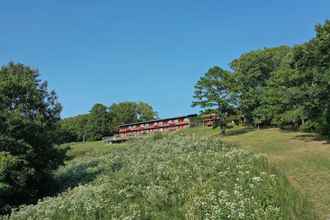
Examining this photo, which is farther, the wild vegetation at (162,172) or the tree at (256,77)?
the tree at (256,77)

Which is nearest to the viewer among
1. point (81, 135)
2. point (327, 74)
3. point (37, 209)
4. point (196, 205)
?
point (196, 205)

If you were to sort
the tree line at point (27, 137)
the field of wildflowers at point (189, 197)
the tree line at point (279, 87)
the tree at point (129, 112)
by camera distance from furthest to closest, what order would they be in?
the tree at point (129, 112) < the tree line at point (279, 87) < the tree line at point (27, 137) < the field of wildflowers at point (189, 197)

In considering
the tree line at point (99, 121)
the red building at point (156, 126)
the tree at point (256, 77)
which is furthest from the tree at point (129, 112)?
the tree at point (256, 77)

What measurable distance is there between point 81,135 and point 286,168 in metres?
86.0

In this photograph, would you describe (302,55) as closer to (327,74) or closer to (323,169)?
(327,74)

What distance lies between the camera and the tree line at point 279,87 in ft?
82.4

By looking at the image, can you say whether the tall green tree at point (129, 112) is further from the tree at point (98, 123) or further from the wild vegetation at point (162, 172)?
the wild vegetation at point (162, 172)

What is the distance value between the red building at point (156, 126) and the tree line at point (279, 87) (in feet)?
111

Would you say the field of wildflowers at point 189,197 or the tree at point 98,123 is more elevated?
the tree at point 98,123

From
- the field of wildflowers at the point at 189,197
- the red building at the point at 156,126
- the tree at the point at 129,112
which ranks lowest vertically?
the field of wildflowers at the point at 189,197

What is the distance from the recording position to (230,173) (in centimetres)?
1387

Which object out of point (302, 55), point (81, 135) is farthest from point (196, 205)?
point (81, 135)

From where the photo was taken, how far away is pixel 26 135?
1733 cm

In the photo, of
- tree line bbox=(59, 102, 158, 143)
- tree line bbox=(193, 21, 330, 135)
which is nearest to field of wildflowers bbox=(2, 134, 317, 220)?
tree line bbox=(193, 21, 330, 135)
